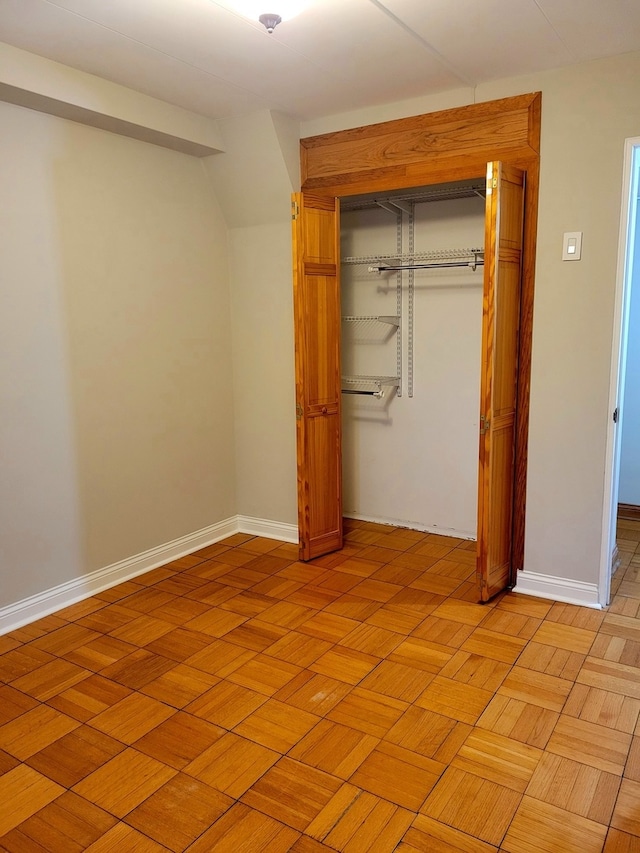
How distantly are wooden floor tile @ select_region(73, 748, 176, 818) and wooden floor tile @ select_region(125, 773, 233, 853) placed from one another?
0.03m

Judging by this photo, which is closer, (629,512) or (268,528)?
(268,528)

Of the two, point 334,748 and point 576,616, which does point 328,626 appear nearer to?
point 334,748

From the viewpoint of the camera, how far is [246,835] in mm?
1721

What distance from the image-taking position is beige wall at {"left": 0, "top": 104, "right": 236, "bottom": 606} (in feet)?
9.37

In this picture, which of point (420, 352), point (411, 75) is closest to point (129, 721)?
point (420, 352)

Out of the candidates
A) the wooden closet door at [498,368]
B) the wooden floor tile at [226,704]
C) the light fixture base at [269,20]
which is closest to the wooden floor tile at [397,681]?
the wooden floor tile at [226,704]

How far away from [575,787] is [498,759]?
0.23 meters

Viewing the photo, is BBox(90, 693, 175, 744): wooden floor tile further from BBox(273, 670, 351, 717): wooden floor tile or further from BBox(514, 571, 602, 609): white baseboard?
BBox(514, 571, 602, 609): white baseboard

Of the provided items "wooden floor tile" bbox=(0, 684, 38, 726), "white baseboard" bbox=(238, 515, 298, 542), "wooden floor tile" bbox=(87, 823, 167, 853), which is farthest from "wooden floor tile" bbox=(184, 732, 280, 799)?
"white baseboard" bbox=(238, 515, 298, 542)

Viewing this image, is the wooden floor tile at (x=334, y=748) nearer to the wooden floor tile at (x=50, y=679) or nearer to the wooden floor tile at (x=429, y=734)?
the wooden floor tile at (x=429, y=734)

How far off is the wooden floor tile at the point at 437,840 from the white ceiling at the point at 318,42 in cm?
254

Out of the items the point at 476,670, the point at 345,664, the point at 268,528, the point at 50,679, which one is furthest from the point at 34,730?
the point at 268,528

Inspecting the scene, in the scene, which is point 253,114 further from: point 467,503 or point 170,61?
point 467,503

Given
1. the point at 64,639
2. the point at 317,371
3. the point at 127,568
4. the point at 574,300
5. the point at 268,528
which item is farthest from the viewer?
the point at 268,528
